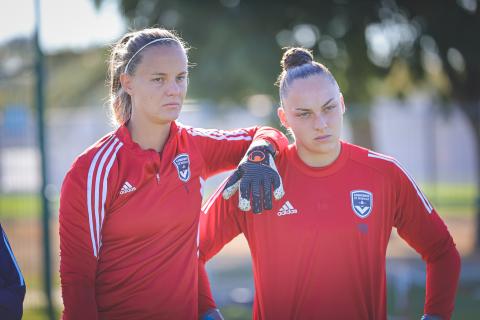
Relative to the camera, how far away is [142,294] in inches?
114

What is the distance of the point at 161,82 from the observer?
2998mm

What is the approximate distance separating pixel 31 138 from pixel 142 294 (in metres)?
7.20

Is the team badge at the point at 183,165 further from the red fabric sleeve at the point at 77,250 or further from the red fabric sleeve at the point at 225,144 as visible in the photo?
the red fabric sleeve at the point at 77,250

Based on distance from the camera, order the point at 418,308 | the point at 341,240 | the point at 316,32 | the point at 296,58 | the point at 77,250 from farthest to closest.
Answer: the point at 316,32, the point at 418,308, the point at 296,58, the point at 341,240, the point at 77,250

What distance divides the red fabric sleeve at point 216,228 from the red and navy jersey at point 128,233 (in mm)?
140

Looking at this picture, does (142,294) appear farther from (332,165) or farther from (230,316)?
(230,316)

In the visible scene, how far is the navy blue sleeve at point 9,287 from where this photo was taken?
2.54 metres

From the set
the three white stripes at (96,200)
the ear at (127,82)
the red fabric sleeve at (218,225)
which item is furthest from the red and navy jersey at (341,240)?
the ear at (127,82)

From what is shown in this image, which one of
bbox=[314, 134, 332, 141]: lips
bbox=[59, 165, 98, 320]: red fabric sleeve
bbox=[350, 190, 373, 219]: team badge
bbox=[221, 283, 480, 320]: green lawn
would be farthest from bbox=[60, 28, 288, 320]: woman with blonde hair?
bbox=[221, 283, 480, 320]: green lawn

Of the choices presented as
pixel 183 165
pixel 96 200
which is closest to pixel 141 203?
pixel 96 200

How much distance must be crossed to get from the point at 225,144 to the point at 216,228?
1.46 ft

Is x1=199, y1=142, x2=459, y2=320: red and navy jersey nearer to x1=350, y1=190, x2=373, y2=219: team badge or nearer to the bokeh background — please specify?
x1=350, y1=190, x2=373, y2=219: team badge

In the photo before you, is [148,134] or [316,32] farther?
[316,32]

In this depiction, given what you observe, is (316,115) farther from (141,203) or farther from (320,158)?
(141,203)
